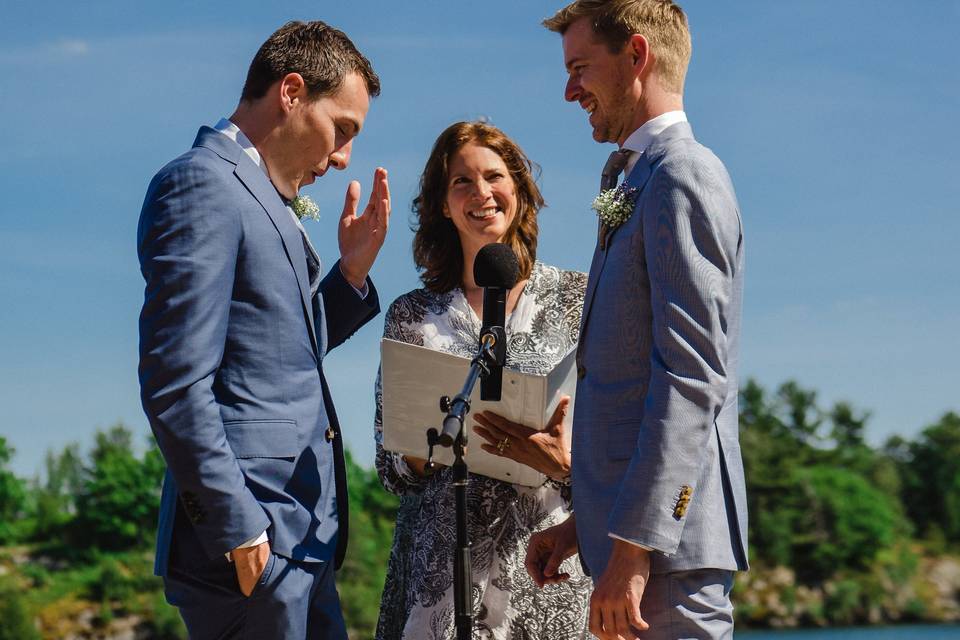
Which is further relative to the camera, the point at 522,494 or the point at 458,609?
the point at 522,494

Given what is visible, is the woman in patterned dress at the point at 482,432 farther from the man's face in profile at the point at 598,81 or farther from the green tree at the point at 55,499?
the green tree at the point at 55,499

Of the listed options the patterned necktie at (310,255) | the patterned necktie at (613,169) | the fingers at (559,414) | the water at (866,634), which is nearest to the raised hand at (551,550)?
the fingers at (559,414)

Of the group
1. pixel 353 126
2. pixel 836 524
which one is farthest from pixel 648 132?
pixel 836 524

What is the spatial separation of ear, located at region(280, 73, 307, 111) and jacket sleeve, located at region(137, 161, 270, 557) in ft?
1.64

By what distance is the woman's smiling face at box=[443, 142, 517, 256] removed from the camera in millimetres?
4703

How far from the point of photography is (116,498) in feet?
124

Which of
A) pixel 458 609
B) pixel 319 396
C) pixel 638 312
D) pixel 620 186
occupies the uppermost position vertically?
pixel 620 186

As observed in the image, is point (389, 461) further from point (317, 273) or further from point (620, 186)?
point (620, 186)

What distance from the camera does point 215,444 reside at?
116 inches

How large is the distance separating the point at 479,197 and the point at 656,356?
1984 mm

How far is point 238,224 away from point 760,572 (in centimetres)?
5707

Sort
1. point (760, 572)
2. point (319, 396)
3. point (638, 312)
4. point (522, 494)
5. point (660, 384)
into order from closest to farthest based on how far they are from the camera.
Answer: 1. point (660, 384)
2. point (638, 312)
3. point (319, 396)
4. point (522, 494)
5. point (760, 572)

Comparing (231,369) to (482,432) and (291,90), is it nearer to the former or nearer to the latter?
(291,90)

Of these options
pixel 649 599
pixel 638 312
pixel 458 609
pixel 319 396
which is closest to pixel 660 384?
pixel 638 312
